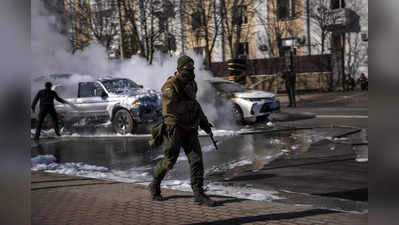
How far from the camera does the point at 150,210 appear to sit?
218 inches

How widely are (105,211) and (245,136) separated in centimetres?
687

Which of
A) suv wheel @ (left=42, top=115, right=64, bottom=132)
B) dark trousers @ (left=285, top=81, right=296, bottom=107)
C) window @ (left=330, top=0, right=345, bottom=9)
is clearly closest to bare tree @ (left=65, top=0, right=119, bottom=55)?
suv wheel @ (left=42, top=115, right=64, bottom=132)

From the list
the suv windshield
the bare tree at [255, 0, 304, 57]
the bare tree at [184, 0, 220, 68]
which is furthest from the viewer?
the bare tree at [255, 0, 304, 57]

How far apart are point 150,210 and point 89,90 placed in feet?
31.5

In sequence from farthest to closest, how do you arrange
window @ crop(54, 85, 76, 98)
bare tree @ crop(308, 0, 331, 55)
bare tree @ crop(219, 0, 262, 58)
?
bare tree @ crop(308, 0, 331, 55) → bare tree @ crop(219, 0, 262, 58) → window @ crop(54, 85, 76, 98)

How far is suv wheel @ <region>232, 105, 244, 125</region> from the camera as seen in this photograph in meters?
14.3

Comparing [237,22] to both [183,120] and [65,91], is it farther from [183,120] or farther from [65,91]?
[183,120]

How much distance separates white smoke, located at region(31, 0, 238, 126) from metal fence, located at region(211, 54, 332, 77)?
14.2m

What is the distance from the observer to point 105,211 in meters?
5.57

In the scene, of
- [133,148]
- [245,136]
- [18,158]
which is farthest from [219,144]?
[18,158]

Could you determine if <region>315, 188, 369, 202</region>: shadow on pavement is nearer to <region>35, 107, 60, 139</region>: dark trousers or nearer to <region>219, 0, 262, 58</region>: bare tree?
<region>35, 107, 60, 139</region>: dark trousers

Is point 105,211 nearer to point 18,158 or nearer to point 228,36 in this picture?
point 18,158

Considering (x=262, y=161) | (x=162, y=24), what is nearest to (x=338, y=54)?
(x=162, y=24)

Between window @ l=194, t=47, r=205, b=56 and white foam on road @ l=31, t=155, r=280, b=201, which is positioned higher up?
window @ l=194, t=47, r=205, b=56
